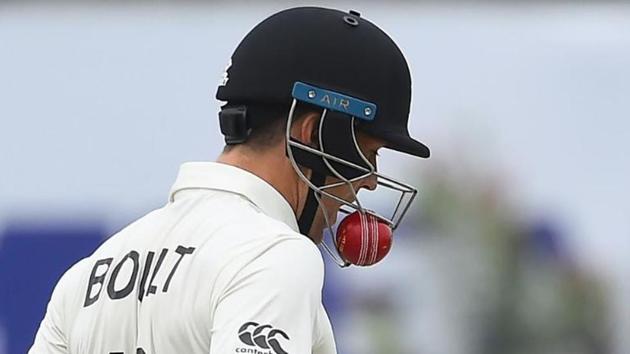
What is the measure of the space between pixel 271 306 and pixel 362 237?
31 centimetres

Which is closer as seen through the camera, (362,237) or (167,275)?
(167,275)

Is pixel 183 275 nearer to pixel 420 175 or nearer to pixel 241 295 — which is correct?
pixel 241 295

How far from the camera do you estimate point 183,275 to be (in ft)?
4.50

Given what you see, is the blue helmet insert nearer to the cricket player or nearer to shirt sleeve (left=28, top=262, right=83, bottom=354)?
the cricket player

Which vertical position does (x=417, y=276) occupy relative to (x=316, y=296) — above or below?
below

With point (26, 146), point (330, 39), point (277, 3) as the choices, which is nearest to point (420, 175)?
point (277, 3)

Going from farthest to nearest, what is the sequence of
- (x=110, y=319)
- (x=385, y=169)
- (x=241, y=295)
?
(x=385, y=169), (x=110, y=319), (x=241, y=295)

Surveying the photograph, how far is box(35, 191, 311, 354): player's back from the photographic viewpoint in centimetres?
133

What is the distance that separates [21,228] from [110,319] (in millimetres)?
3125

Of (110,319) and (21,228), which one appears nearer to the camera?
(110,319)

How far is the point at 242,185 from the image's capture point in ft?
4.73

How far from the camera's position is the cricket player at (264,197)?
135 centimetres

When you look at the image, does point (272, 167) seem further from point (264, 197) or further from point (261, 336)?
point (261, 336)

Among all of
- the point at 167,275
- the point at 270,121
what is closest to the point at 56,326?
the point at 167,275
